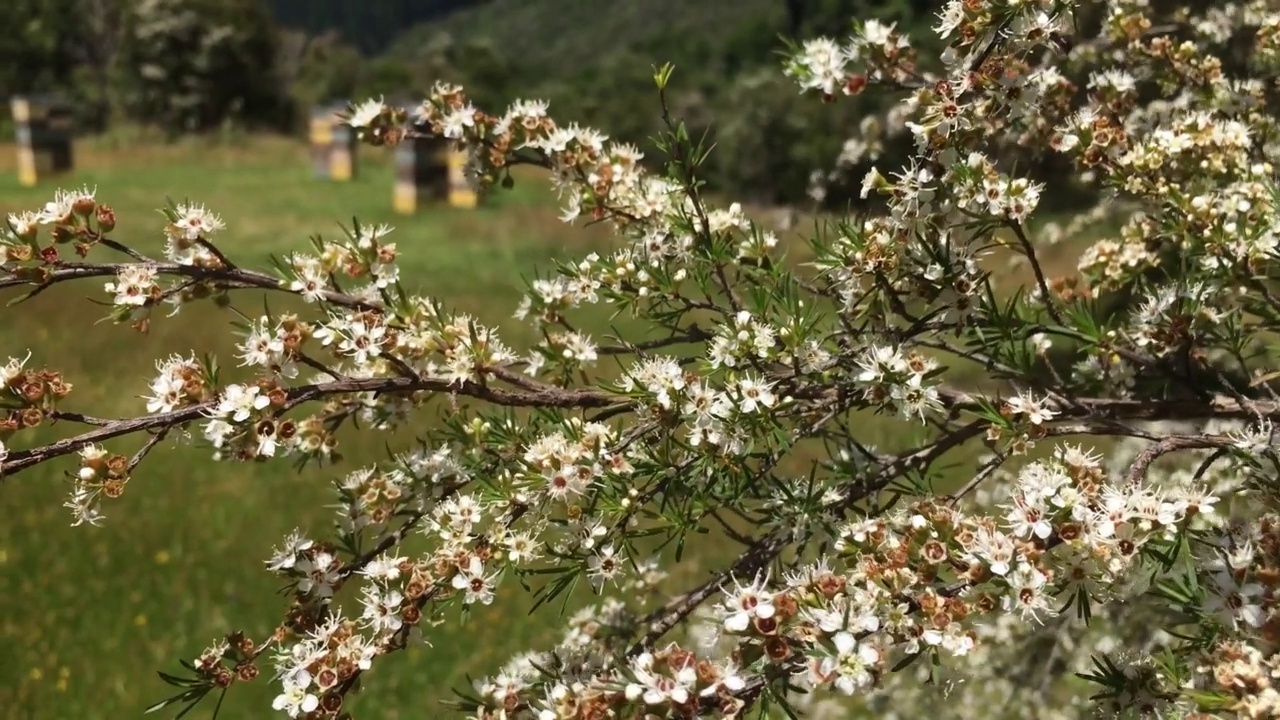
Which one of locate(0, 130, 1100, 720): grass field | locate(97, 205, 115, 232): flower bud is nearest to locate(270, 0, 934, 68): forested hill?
locate(0, 130, 1100, 720): grass field

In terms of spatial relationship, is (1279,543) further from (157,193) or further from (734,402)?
(157,193)

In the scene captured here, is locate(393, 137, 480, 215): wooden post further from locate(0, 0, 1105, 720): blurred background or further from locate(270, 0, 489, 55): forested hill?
locate(270, 0, 489, 55): forested hill

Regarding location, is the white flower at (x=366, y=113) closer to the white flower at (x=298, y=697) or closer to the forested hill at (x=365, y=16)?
the white flower at (x=298, y=697)

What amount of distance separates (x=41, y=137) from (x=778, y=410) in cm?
2130

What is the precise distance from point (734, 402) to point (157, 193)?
18930 mm

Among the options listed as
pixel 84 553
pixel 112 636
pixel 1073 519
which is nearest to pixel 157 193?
pixel 84 553

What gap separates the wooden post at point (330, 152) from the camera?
22375 millimetres

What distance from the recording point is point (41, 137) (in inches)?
739

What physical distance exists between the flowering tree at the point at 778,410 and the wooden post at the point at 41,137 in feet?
64.6

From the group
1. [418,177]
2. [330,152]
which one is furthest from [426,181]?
[330,152]

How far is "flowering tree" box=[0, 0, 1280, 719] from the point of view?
1.57 m

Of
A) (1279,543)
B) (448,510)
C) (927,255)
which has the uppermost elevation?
(927,255)

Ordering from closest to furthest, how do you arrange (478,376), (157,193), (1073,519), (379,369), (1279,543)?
(1073,519)
(1279,543)
(478,376)
(379,369)
(157,193)

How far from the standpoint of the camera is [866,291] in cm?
202
